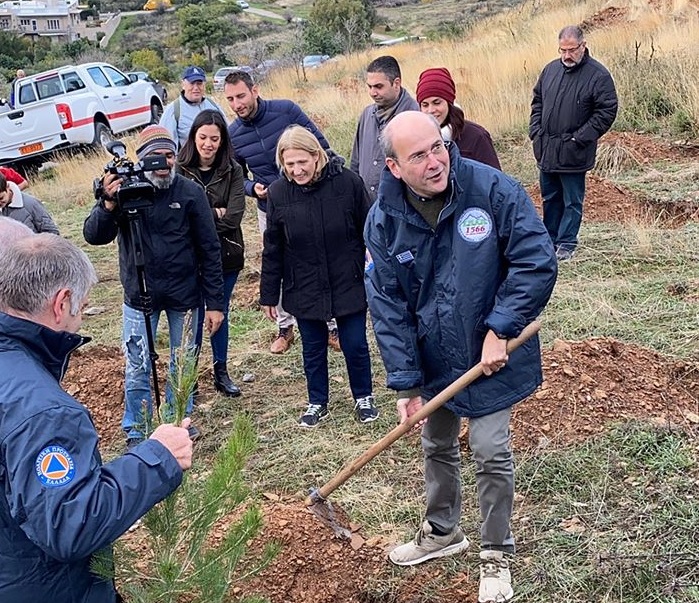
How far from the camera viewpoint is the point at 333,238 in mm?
4352

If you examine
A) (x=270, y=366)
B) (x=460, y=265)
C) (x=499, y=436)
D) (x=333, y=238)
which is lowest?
(x=270, y=366)

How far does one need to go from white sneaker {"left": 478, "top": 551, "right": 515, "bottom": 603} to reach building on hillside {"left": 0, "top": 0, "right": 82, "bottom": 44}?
236 feet

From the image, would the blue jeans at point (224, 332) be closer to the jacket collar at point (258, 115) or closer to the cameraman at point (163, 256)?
the cameraman at point (163, 256)

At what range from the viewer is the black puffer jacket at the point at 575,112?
645 centimetres

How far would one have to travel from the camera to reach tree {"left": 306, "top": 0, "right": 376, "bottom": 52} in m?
31.0

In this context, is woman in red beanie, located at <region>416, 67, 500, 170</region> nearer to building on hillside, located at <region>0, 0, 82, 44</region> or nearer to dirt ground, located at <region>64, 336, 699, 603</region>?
dirt ground, located at <region>64, 336, 699, 603</region>

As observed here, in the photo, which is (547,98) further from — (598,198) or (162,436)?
(162,436)

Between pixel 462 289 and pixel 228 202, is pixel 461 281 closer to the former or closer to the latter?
pixel 462 289

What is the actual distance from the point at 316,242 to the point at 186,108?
89.1 inches

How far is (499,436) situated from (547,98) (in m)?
4.58

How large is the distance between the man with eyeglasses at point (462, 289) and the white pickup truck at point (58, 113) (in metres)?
12.8

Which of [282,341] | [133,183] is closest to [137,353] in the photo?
[133,183]

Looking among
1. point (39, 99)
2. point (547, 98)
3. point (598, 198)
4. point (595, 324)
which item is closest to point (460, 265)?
point (595, 324)

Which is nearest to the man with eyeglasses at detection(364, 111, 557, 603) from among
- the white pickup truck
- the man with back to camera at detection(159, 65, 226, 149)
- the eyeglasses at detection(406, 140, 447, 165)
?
the eyeglasses at detection(406, 140, 447, 165)
